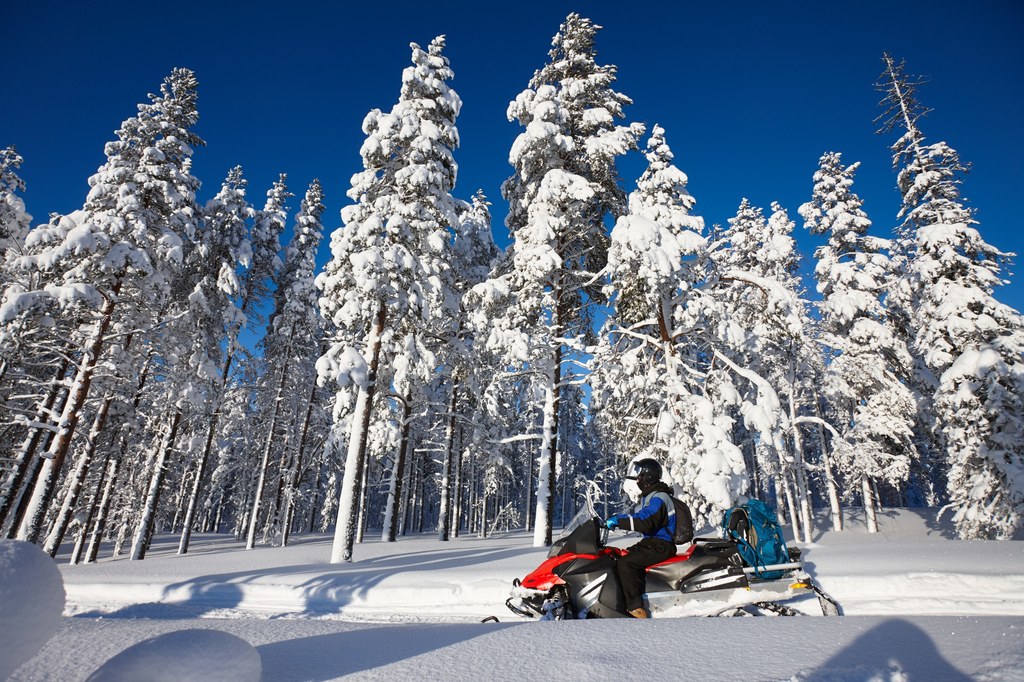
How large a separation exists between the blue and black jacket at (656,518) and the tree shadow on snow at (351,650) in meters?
1.80

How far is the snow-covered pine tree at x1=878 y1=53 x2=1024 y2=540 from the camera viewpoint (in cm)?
1522

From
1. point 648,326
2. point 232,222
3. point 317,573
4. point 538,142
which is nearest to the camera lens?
point 317,573

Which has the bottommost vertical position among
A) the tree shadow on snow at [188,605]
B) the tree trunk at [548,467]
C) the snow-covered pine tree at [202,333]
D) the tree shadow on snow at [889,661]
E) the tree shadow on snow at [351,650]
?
the tree shadow on snow at [188,605]

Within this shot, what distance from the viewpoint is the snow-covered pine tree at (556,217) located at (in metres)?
13.8

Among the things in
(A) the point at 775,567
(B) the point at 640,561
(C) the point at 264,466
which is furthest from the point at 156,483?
(A) the point at 775,567

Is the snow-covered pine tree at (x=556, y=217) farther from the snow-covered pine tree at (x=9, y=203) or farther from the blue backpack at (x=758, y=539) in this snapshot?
the snow-covered pine tree at (x=9, y=203)

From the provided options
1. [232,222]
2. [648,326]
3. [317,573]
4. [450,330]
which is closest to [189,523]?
[232,222]

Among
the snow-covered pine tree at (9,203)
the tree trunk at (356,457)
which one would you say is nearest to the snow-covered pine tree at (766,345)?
the tree trunk at (356,457)

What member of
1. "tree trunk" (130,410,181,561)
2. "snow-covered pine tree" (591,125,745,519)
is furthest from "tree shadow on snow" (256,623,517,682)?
"tree trunk" (130,410,181,561)

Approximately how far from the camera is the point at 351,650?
3.19 meters

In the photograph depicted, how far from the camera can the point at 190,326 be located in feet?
60.9

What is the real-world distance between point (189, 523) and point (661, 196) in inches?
938

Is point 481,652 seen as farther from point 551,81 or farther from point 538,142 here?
point 551,81

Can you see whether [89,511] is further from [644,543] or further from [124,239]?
[644,543]
